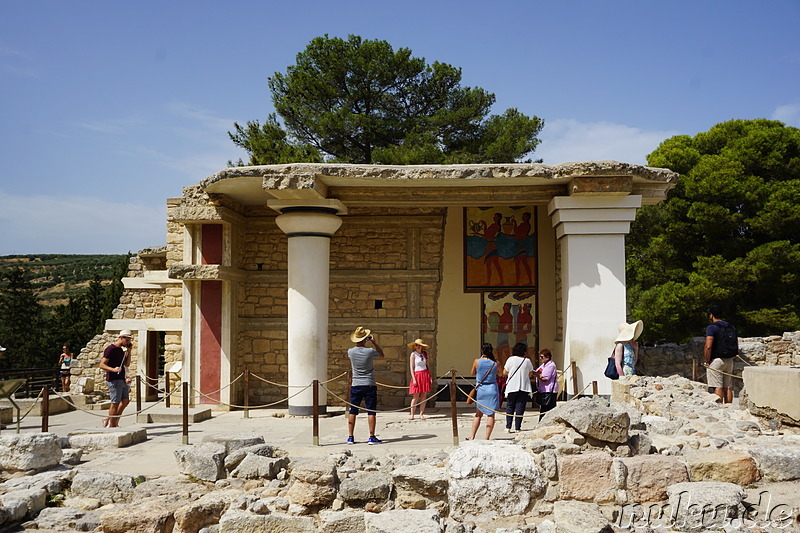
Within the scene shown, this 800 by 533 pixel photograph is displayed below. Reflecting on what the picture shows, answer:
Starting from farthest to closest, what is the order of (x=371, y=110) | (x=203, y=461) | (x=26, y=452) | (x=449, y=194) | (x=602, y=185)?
(x=371, y=110), (x=449, y=194), (x=602, y=185), (x=26, y=452), (x=203, y=461)

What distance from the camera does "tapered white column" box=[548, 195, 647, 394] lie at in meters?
10.6

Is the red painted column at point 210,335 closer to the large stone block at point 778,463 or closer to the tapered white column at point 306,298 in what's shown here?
the tapered white column at point 306,298

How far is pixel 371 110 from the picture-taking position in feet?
75.6

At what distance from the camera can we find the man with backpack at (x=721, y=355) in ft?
29.1

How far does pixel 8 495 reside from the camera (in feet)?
19.1

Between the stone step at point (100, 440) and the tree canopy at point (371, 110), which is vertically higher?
the tree canopy at point (371, 110)

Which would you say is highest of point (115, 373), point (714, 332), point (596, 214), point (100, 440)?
point (596, 214)

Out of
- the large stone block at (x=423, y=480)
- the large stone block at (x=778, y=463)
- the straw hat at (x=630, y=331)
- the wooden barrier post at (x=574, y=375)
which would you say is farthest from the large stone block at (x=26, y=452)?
the straw hat at (x=630, y=331)

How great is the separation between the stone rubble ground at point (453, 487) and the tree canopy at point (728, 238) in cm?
1295

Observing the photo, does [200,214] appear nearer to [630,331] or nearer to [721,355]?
[630,331]

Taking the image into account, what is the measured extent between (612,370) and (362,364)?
4080mm

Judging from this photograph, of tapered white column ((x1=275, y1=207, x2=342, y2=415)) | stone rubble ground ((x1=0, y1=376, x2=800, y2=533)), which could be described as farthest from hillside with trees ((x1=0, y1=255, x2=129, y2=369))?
stone rubble ground ((x1=0, y1=376, x2=800, y2=533))

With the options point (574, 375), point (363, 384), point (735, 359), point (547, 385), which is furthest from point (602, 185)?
point (735, 359)

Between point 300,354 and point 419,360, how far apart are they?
1.87 meters
